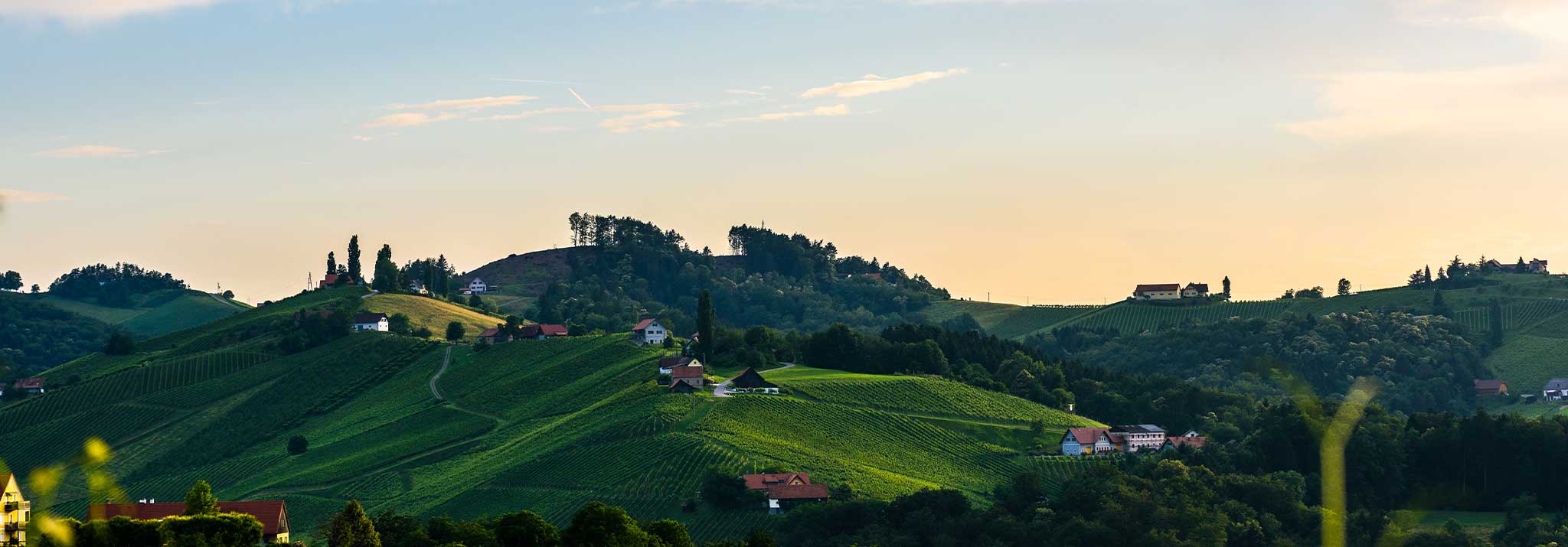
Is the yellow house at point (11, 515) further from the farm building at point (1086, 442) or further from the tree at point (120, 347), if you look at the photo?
the tree at point (120, 347)

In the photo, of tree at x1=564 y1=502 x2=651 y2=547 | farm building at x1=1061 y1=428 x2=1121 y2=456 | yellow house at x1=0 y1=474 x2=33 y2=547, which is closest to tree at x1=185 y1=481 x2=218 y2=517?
yellow house at x1=0 y1=474 x2=33 y2=547

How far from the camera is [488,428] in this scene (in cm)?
14625

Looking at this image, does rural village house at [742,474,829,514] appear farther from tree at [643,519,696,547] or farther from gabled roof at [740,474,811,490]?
tree at [643,519,696,547]

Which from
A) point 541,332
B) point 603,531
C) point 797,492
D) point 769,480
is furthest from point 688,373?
point 603,531

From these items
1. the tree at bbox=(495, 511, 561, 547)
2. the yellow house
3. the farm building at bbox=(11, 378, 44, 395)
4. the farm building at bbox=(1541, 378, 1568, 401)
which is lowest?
the tree at bbox=(495, 511, 561, 547)

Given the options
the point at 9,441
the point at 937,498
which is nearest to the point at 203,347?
the point at 9,441

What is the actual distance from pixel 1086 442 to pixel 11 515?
3300 inches

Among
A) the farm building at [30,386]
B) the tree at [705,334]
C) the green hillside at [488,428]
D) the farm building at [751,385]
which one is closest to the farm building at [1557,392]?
the green hillside at [488,428]

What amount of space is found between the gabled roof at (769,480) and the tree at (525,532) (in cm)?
2562

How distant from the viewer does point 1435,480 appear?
441 feet

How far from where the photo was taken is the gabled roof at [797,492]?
11419 centimetres

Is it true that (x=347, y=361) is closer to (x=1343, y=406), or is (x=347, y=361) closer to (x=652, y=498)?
(x=652, y=498)

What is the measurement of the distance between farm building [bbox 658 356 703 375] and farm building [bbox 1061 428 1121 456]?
29.8 metres

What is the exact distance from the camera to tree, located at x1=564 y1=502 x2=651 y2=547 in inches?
3551
